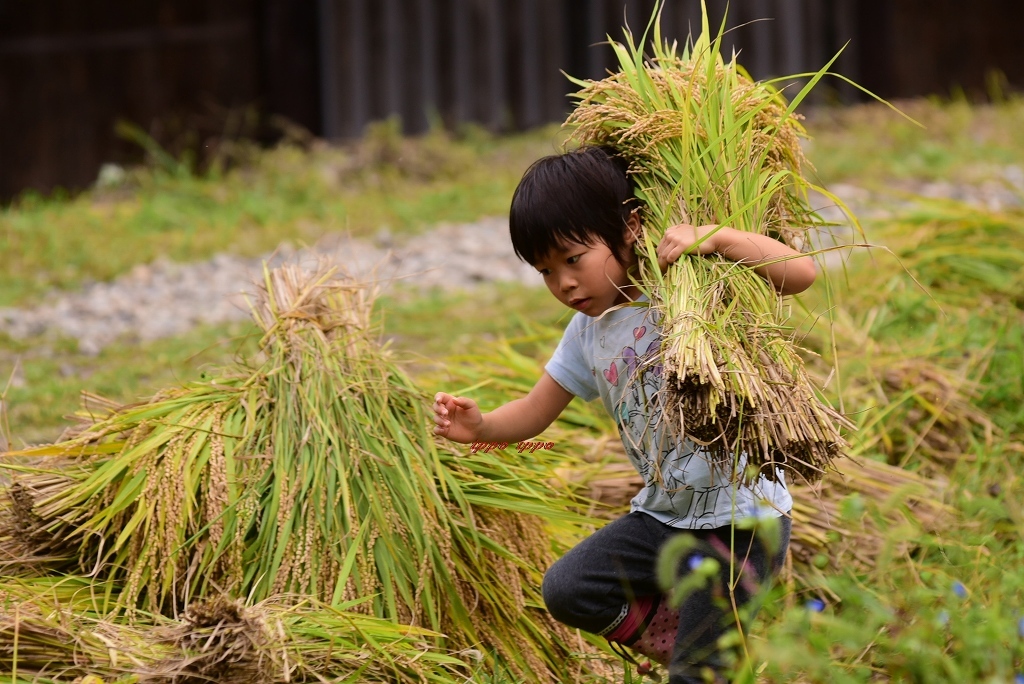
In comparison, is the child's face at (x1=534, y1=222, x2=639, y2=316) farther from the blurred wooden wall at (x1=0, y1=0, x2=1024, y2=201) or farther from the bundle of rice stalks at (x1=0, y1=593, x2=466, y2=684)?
the blurred wooden wall at (x1=0, y1=0, x2=1024, y2=201)

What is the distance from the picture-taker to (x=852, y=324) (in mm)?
3750

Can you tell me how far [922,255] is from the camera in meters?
4.06

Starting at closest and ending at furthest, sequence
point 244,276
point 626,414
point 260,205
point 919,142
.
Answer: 1. point 626,414
2. point 244,276
3. point 260,205
4. point 919,142

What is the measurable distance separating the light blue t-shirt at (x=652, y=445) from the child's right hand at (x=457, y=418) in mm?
231

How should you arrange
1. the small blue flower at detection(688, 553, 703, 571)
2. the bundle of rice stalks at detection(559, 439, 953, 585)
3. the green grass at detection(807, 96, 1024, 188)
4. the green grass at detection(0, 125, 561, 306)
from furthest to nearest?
the green grass at detection(807, 96, 1024, 188) → the green grass at detection(0, 125, 561, 306) → the bundle of rice stalks at detection(559, 439, 953, 585) → the small blue flower at detection(688, 553, 703, 571)

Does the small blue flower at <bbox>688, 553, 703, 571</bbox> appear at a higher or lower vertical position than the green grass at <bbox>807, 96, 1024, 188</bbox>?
lower

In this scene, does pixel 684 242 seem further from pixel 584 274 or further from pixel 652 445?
pixel 652 445

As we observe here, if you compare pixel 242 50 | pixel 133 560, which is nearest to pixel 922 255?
pixel 133 560

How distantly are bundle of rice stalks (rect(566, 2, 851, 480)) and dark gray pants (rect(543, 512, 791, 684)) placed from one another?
0.19m

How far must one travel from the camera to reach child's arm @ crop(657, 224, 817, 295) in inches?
77.8

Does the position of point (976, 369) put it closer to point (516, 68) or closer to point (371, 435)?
point (371, 435)

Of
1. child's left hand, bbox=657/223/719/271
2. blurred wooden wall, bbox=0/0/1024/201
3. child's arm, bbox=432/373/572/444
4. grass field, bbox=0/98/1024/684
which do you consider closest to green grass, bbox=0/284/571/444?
grass field, bbox=0/98/1024/684

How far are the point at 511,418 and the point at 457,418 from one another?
0.38ft

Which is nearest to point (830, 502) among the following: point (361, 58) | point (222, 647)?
point (222, 647)
